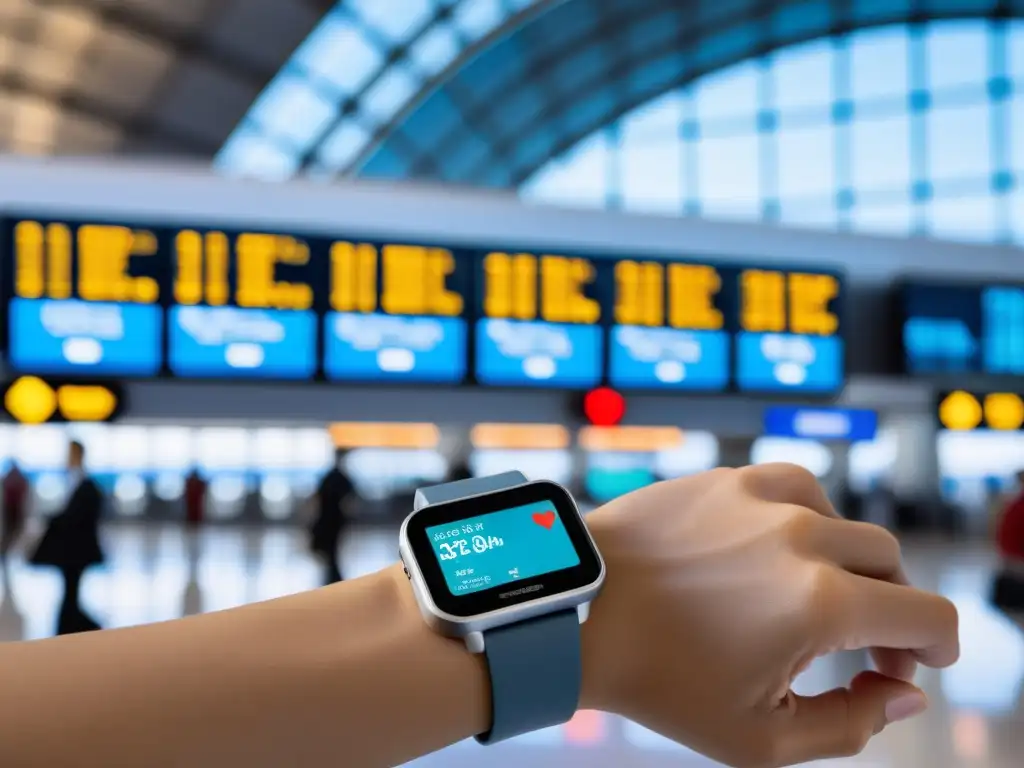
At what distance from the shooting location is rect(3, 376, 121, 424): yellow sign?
21.7ft

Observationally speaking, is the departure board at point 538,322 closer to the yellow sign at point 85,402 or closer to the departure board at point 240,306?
the departure board at point 240,306

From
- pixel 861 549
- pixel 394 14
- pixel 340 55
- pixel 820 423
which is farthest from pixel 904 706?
pixel 340 55

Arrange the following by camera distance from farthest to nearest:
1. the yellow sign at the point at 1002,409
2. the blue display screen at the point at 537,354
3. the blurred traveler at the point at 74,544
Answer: the yellow sign at the point at 1002,409 < the blue display screen at the point at 537,354 < the blurred traveler at the point at 74,544

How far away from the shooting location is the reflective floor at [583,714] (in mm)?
3729

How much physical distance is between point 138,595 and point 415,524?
26.4ft

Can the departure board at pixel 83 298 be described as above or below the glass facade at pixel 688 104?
below

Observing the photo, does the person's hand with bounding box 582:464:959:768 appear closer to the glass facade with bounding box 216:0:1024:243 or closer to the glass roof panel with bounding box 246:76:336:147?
the glass facade with bounding box 216:0:1024:243

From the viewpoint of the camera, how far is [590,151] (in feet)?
107

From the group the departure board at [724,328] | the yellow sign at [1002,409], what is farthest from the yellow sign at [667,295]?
the yellow sign at [1002,409]

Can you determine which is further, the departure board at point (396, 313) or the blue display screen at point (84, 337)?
the departure board at point (396, 313)

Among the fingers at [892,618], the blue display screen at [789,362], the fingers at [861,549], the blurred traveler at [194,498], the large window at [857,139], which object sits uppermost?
the large window at [857,139]

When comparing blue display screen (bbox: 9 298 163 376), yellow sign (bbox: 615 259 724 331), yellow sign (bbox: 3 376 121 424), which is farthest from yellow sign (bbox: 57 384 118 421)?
yellow sign (bbox: 615 259 724 331)

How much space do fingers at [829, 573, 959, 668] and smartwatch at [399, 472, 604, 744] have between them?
330 millimetres

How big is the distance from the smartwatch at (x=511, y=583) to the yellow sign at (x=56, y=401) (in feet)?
20.8
